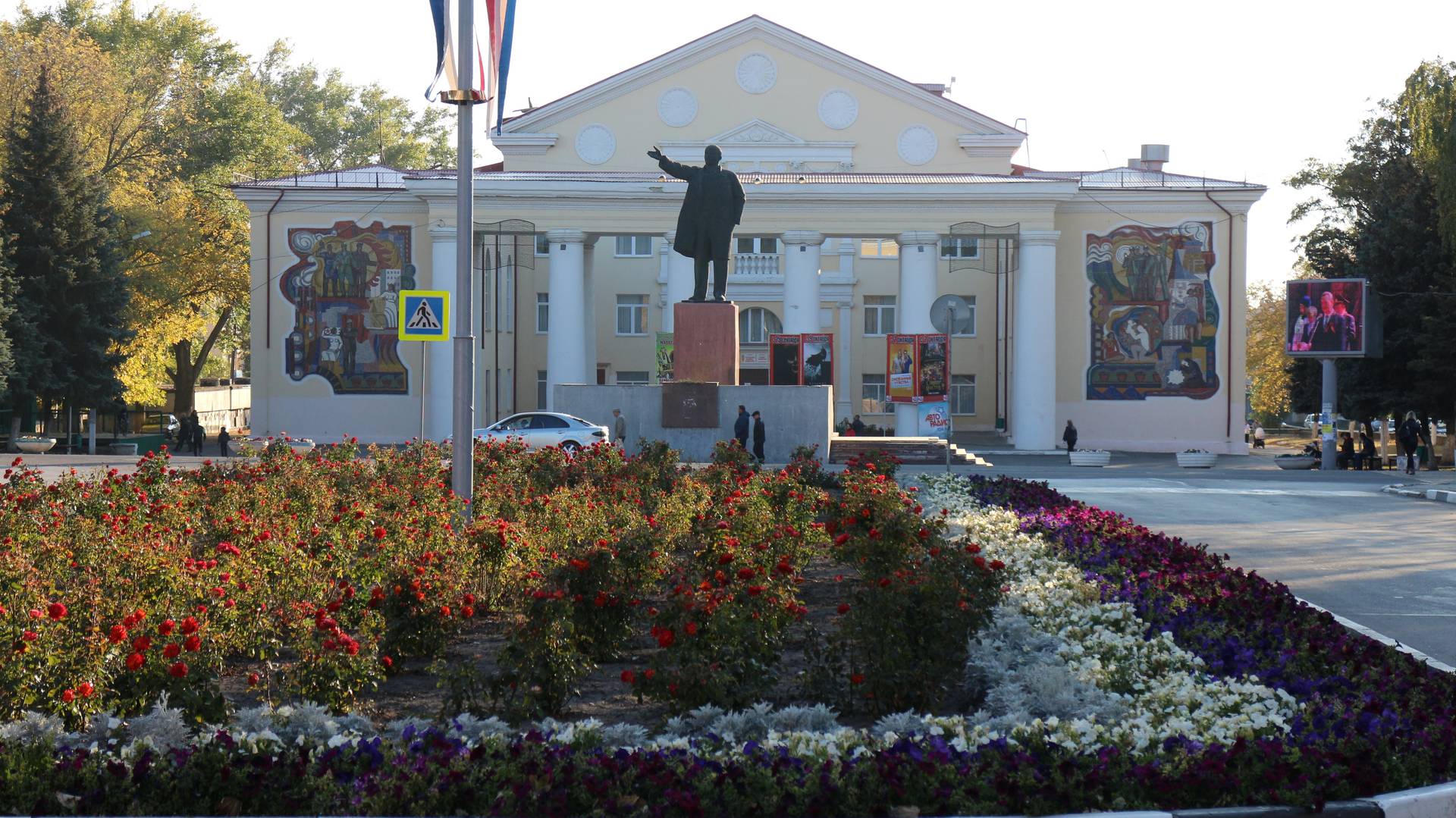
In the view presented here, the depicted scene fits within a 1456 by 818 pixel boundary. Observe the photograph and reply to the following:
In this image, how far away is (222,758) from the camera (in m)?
5.18

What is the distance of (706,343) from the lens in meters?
23.5

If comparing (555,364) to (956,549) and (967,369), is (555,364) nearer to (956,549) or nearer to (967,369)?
(967,369)

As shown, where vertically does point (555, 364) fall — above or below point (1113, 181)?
below

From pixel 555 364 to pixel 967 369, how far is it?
1586 cm

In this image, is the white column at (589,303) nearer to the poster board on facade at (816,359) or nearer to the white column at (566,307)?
the white column at (566,307)

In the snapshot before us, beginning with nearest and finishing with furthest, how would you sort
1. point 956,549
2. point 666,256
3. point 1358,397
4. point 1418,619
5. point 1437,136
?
1. point 956,549
2. point 1418,619
3. point 1437,136
4. point 1358,397
5. point 666,256

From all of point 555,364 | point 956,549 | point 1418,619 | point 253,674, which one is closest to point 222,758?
point 253,674

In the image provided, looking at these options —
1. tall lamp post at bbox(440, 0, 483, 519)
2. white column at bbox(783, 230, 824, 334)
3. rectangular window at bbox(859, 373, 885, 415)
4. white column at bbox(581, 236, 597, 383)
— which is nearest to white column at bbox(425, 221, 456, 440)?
white column at bbox(581, 236, 597, 383)

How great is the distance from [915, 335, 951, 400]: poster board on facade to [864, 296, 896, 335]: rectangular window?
1456 centimetres

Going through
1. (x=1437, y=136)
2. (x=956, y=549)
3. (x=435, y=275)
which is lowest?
(x=956, y=549)

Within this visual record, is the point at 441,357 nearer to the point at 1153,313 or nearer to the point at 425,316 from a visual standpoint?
the point at 1153,313

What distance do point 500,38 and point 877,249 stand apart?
3905 cm

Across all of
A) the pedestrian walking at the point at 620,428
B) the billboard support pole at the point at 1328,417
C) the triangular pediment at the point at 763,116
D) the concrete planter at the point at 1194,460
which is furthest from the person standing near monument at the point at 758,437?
the triangular pediment at the point at 763,116

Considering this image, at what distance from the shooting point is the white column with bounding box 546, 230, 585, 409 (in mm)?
42094
